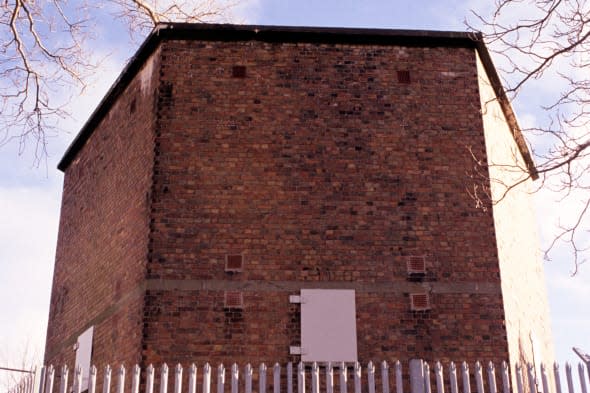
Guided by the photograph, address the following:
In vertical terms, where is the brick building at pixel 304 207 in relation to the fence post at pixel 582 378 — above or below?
above

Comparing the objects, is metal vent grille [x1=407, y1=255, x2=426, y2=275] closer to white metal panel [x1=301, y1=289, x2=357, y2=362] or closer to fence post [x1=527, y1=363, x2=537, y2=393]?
white metal panel [x1=301, y1=289, x2=357, y2=362]

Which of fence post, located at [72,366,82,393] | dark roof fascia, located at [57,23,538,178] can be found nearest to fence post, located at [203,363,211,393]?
fence post, located at [72,366,82,393]

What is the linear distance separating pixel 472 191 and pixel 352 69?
2915 mm

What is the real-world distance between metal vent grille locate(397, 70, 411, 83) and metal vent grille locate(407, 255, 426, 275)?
317cm

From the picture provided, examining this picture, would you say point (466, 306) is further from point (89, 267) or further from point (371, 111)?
point (89, 267)

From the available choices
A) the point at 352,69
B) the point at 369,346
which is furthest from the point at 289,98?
the point at 369,346

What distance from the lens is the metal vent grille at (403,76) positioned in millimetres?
12859

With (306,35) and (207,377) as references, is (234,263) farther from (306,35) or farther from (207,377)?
(306,35)

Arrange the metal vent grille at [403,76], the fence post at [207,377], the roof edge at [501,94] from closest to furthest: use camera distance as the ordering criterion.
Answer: the fence post at [207,377], the metal vent grille at [403,76], the roof edge at [501,94]

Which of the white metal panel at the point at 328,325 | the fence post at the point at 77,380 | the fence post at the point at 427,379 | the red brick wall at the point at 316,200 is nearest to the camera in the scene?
the fence post at the point at 77,380

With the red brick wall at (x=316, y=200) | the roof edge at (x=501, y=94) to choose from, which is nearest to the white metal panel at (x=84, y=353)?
the red brick wall at (x=316, y=200)

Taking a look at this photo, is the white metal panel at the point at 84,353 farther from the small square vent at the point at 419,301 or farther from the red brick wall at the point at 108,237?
the small square vent at the point at 419,301

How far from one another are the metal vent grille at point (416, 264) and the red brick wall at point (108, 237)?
161 inches

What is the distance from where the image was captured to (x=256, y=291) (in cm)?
1130
